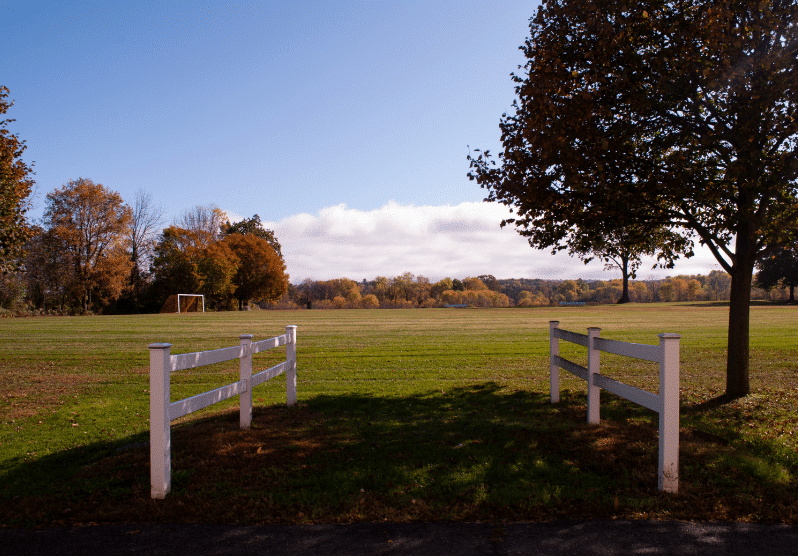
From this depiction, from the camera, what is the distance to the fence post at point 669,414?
Answer: 484 centimetres

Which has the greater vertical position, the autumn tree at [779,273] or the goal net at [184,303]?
the autumn tree at [779,273]

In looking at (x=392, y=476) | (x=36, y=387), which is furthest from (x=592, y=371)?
(x=36, y=387)

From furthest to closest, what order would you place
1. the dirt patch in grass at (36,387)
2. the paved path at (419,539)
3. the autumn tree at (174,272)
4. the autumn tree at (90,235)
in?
the autumn tree at (174,272) → the autumn tree at (90,235) → the dirt patch in grass at (36,387) → the paved path at (419,539)

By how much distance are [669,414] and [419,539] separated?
2.76 m

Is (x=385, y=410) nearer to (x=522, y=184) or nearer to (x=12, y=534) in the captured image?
(x=522, y=184)

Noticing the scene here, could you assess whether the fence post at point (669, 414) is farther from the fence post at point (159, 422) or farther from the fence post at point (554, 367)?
the fence post at point (159, 422)

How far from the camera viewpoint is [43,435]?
7.19 m

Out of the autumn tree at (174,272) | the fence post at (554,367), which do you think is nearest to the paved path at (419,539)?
the fence post at (554,367)

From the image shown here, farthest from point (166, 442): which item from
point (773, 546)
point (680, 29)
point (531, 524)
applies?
point (680, 29)

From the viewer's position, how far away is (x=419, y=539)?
151 inches

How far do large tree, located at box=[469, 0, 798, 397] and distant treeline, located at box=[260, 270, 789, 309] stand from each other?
65632mm

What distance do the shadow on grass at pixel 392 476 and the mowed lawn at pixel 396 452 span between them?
0.02m

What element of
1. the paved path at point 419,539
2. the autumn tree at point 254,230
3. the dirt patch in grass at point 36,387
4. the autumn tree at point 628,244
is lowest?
the dirt patch in grass at point 36,387

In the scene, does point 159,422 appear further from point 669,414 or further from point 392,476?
point 669,414
